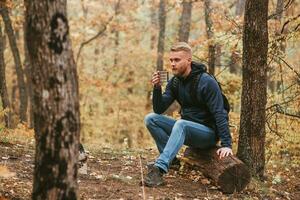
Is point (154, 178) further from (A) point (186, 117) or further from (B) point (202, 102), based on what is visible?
(B) point (202, 102)

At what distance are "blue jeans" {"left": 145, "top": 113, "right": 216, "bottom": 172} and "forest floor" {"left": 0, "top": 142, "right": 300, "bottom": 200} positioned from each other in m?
0.40

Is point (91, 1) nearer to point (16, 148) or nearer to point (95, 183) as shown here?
point (16, 148)

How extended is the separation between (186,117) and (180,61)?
77 cm

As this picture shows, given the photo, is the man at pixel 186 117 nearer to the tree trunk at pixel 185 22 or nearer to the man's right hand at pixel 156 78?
the man's right hand at pixel 156 78

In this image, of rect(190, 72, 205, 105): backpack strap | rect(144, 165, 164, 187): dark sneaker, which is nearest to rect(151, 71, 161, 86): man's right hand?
rect(190, 72, 205, 105): backpack strap

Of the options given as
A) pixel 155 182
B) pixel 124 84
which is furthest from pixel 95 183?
pixel 124 84

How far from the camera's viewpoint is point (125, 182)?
5781mm

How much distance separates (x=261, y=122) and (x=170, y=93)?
1.31 meters

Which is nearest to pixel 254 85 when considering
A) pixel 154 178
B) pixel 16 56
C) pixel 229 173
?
pixel 229 173

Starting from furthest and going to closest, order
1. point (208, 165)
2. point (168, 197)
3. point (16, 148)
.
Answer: point (16, 148), point (208, 165), point (168, 197)

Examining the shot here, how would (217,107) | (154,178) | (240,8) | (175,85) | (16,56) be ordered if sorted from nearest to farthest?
(154,178) → (217,107) → (175,85) → (16,56) → (240,8)

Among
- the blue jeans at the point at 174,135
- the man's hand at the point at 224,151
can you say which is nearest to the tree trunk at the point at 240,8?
the blue jeans at the point at 174,135

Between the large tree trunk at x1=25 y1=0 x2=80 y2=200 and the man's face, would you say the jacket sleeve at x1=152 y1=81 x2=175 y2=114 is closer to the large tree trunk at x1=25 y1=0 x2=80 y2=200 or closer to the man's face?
the man's face

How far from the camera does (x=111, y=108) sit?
1005 inches
